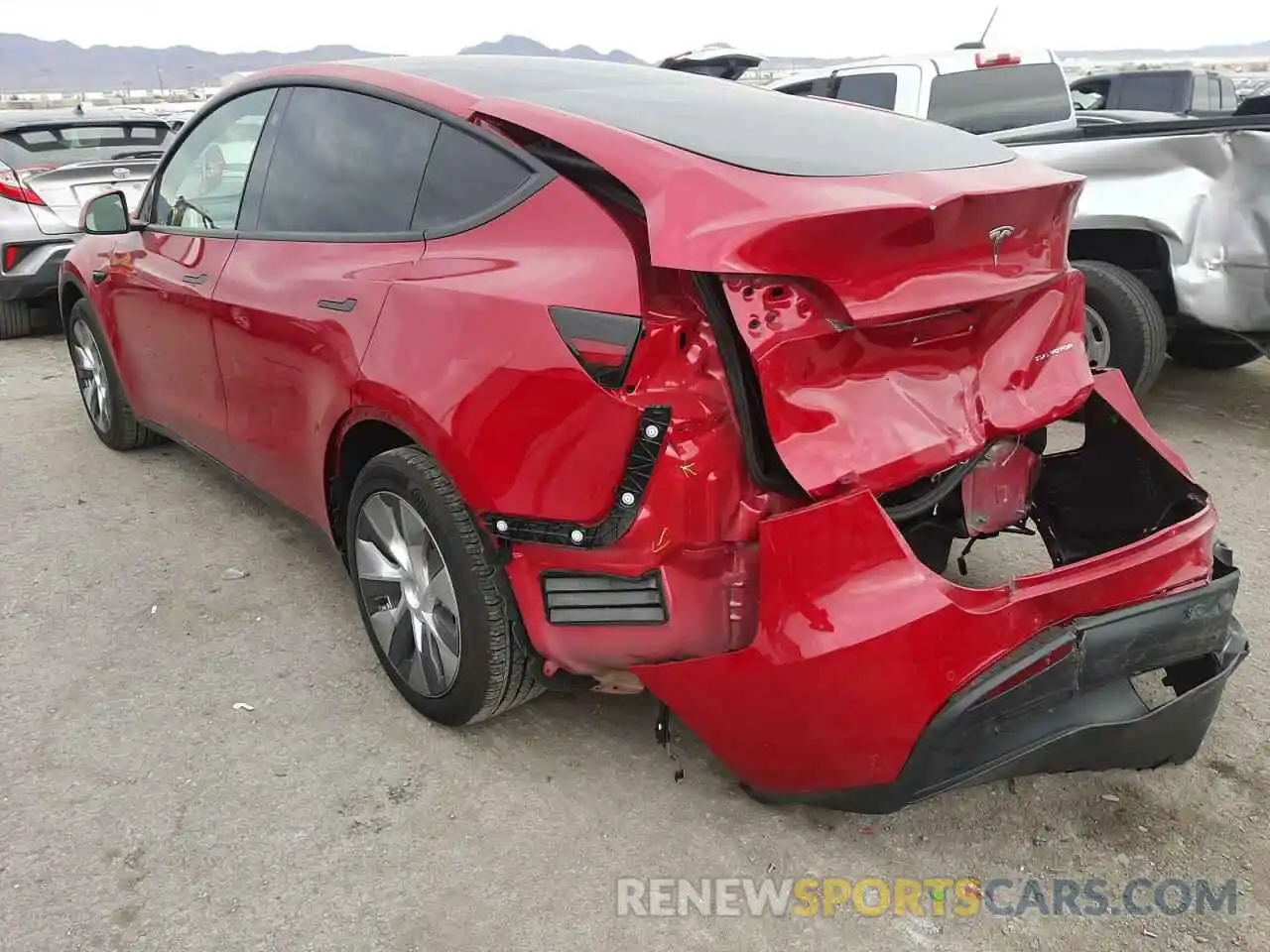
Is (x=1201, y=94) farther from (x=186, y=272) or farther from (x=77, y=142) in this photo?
(x=186, y=272)

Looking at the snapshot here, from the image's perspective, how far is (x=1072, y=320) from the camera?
7.92ft

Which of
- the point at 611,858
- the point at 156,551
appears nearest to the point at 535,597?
the point at 611,858

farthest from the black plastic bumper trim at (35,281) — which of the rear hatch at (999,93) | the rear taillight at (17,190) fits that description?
the rear hatch at (999,93)

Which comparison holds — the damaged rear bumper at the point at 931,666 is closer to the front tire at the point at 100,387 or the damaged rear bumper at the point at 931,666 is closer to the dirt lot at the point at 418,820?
the dirt lot at the point at 418,820

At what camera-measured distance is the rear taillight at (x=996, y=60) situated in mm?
6887

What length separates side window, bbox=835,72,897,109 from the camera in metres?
6.84

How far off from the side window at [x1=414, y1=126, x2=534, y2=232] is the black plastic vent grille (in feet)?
2.82

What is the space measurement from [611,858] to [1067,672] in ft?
3.37

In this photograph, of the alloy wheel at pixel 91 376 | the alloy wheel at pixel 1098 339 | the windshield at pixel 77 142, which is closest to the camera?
the alloy wheel at pixel 91 376

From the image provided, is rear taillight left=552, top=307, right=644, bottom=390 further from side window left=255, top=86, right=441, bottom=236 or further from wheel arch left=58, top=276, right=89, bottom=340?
wheel arch left=58, top=276, right=89, bottom=340

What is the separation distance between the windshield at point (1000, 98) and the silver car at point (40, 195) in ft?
18.1

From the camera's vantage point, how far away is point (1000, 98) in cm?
703

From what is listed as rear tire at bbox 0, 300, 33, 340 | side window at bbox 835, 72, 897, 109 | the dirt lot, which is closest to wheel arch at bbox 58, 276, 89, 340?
the dirt lot

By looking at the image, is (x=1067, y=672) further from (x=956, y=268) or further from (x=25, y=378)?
(x=25, y=378)
